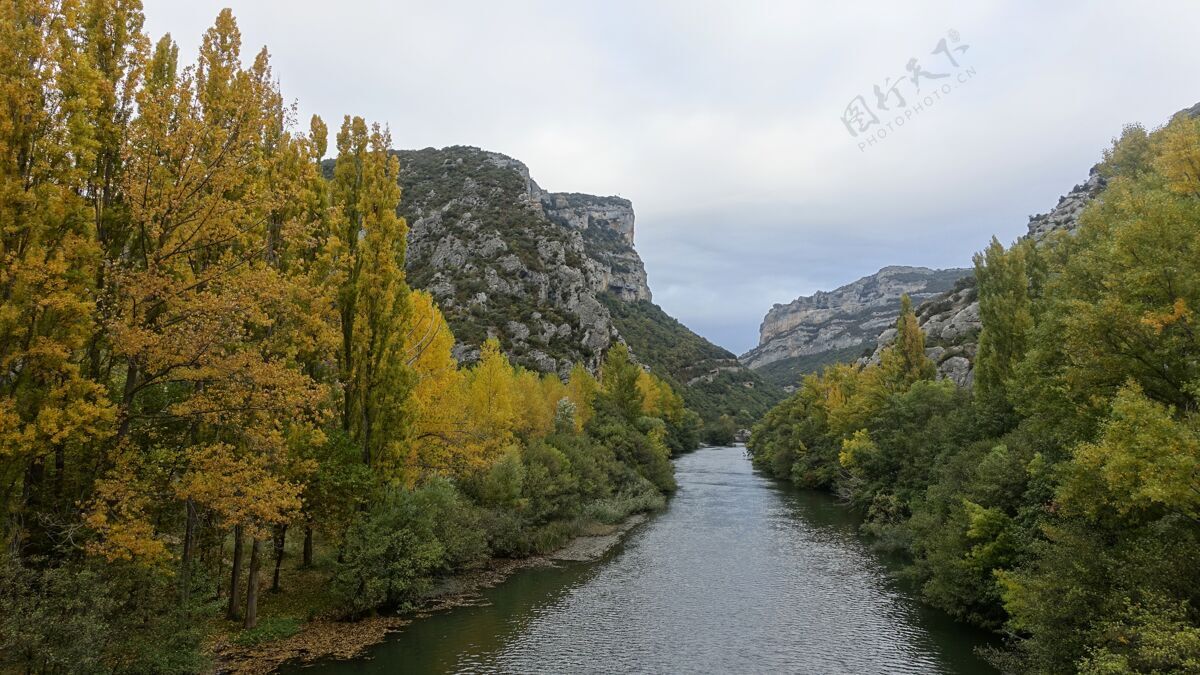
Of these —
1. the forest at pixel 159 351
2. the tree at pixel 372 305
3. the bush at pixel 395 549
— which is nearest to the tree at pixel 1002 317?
the bush at pixel 395 549

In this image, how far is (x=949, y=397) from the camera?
38.5 m

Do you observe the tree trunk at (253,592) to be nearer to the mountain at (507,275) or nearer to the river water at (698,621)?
the river water at (698,621)

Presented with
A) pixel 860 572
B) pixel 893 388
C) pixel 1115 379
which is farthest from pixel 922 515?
pixel 893 388

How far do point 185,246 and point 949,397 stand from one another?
40362 mm

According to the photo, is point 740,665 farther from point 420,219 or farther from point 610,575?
point 420,219

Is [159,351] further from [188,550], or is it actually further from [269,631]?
[269,631]

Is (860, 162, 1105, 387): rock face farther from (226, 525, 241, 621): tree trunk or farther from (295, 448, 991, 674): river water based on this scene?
(226, 525, 241, 621): tree trunk

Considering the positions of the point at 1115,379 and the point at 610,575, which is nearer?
the point at 1115,379

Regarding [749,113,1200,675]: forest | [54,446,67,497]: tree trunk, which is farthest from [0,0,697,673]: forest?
[749,113,1200,675]: forest

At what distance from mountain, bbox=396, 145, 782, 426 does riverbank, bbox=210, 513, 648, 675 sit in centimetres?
4094

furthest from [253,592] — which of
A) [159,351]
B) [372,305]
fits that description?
[159,351]

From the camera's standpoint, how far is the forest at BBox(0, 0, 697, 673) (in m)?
10.1

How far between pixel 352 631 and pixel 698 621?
37.9 feet

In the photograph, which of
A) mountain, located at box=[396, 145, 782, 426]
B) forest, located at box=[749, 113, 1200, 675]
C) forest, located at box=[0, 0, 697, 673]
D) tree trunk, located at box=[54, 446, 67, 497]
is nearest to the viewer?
forest, located at box=[0, 0, 697, 673]
